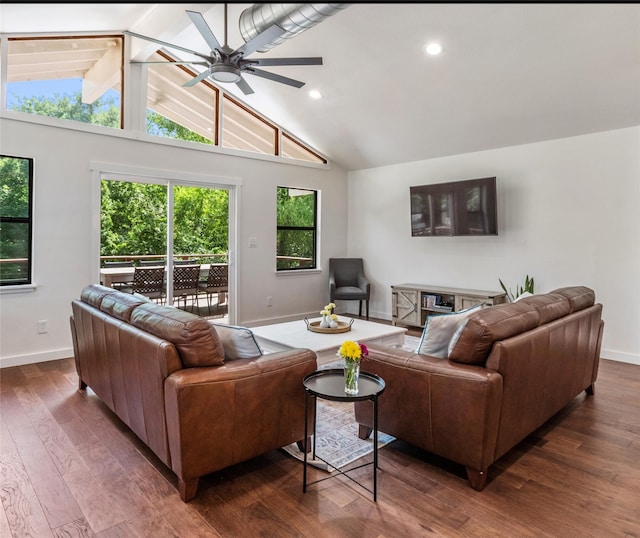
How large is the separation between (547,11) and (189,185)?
13.6ft

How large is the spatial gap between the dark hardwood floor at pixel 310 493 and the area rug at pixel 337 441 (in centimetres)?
10

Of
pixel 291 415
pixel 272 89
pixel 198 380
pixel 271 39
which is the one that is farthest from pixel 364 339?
pixel 272 89

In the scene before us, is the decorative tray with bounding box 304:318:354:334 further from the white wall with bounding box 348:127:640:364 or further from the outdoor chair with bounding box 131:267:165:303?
the white wall with bounding box 348:127:640:364

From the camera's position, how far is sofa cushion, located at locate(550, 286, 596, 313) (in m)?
2.97

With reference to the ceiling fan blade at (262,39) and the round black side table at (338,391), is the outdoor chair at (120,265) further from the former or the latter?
the round black side table at (338,391)

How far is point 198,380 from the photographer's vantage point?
1925 mm

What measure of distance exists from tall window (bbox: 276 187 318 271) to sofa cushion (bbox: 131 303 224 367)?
4272mm

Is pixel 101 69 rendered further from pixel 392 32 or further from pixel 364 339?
pixel 364 339

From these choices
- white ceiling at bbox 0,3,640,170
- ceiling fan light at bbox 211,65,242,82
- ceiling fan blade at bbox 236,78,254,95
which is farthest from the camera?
ceiling fan blade at bbox 236,78,254,95

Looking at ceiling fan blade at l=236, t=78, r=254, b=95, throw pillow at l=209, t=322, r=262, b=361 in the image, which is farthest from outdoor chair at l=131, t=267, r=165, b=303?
throw pillow at l=209, t=322, r=262, b=361

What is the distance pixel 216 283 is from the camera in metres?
5.70

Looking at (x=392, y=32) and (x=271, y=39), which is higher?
(x=392, y=32)

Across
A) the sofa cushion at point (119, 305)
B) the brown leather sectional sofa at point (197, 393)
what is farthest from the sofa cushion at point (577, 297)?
the sofa cushion at point (119, 305)

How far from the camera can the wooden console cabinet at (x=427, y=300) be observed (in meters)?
5.21
